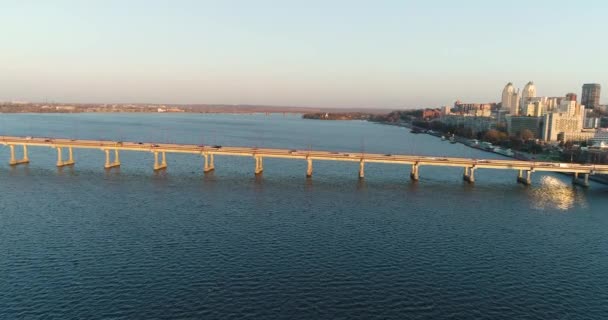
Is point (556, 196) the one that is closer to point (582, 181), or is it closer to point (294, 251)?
point (582, 181)

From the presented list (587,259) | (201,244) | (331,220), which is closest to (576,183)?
(587,259)

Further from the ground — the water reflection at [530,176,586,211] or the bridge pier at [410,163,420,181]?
the bridge pier at [410,163,420,181]

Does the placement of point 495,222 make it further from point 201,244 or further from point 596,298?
point 201,244

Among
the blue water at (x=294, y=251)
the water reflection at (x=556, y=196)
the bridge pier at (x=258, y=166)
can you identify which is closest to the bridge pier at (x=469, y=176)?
the blue water at (x=294, y=251)

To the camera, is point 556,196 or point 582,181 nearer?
point 556,196

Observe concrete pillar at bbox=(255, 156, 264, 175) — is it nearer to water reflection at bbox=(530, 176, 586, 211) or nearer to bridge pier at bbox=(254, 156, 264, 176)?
bridge pier at bbox=(254, 156, 264, 176)

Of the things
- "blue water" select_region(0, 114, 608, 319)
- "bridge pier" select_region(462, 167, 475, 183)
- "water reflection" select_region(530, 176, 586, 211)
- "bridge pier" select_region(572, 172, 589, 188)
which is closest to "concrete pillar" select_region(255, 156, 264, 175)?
"blue water" select_region(0, 114, 608, 319)

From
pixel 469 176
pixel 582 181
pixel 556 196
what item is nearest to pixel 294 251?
pixel 556 196
